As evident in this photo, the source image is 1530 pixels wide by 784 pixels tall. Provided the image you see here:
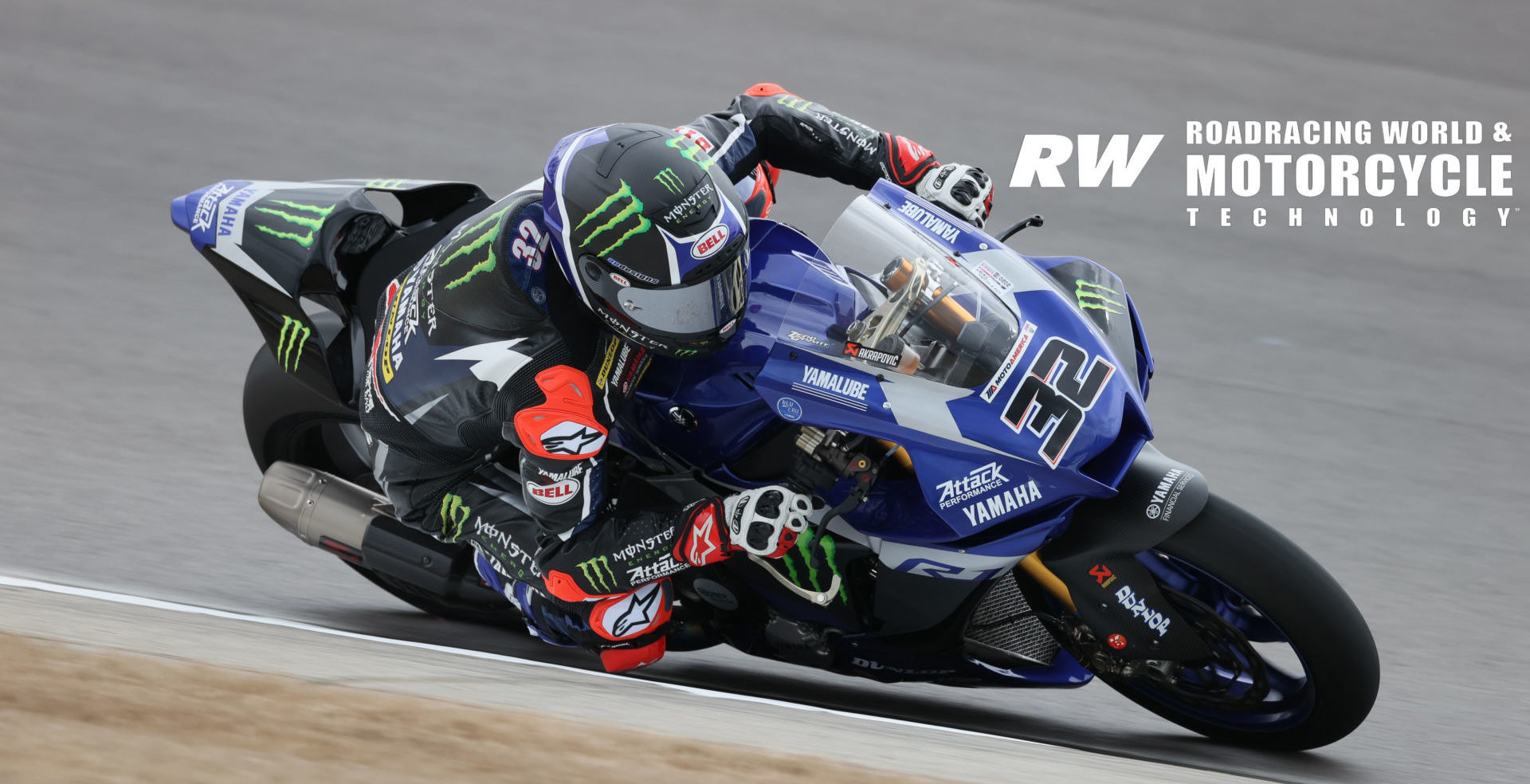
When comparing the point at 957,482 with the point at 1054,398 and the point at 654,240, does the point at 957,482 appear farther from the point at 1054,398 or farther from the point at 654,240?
the point at 654,240

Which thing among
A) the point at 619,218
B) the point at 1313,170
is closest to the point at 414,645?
the point at 619,218

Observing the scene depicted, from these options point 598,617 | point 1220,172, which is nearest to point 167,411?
point 598,617

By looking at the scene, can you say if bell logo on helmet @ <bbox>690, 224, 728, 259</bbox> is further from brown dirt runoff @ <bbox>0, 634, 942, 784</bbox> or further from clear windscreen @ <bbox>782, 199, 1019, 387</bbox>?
brown dirt runoff @ <bbox>0, 634, 942, 784</bbox>

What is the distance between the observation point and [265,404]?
4703 millimetres

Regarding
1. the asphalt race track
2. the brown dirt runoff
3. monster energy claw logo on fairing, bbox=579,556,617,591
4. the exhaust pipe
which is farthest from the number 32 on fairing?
the exhaust pipe

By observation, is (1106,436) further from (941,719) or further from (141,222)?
(141,222)

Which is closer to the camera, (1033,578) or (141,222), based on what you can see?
(1033,578)

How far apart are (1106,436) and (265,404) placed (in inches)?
107

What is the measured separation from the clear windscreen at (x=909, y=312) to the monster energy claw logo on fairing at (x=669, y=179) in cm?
40

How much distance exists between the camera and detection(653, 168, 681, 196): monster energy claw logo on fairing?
11.0 feet

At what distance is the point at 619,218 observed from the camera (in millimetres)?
3355

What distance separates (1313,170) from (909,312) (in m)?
5.64

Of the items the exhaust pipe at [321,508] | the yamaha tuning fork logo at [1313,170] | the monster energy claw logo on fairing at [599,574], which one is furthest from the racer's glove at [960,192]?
the yamaha tuning fork logo at [1313,170]

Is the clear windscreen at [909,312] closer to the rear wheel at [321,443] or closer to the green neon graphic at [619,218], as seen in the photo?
the green neon graphic at [619,218]
